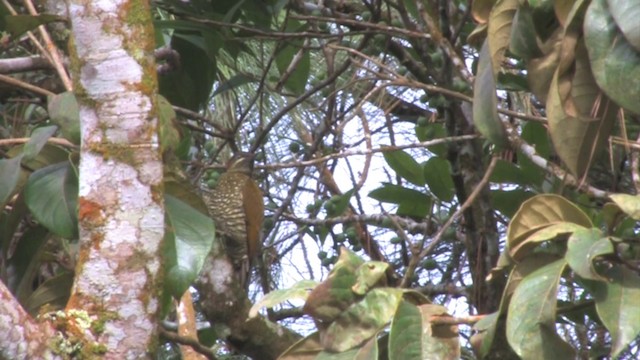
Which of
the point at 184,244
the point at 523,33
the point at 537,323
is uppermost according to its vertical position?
the point at 523,33

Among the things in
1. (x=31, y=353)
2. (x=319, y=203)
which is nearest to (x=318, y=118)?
(x=319, y=203)

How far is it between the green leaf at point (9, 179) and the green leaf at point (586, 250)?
1.90 feet

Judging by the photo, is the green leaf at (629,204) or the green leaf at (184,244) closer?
the green leaf at (629,204)

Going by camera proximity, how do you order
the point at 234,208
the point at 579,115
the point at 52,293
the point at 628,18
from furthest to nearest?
the point at 234,208
the point at 52,293
the point at 579,115
the point at 628,18

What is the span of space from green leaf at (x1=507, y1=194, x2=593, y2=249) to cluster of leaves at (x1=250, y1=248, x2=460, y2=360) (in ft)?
0.32

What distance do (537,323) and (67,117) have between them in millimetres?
542

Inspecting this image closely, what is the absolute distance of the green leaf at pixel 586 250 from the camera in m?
0.87

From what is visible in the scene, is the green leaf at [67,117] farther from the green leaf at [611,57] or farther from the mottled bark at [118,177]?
the green leaf at [611,57]

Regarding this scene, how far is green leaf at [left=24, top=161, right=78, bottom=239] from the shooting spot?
118 centimetres

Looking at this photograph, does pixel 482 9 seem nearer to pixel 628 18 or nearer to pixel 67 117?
pixel 628 18

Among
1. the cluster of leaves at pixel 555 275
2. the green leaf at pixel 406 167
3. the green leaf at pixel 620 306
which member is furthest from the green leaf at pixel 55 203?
the green leaf at pixel 406 167

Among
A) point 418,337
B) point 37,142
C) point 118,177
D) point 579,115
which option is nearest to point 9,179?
point 37,142

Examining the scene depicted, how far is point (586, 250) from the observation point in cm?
89

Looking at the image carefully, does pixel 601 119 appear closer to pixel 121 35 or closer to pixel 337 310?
pixel 337 310
